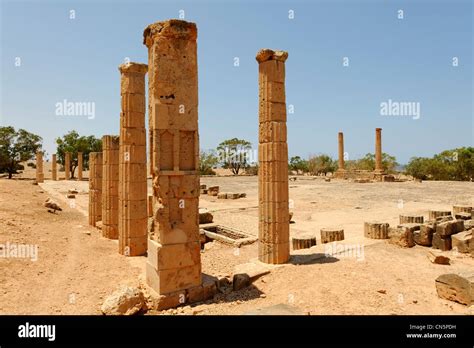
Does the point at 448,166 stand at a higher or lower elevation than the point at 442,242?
higher

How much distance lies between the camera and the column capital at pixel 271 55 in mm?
8359

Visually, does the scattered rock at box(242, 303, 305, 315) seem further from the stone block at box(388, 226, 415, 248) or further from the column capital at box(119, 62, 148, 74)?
the column capital at box(119, 62, 148, 74)

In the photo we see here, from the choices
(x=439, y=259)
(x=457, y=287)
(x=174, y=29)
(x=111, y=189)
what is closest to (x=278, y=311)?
(x=457, y=287)

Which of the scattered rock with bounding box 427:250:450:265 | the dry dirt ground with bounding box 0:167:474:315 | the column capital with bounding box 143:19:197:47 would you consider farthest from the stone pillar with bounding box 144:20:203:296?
the scattered rock with bounding box 427:250:450:265

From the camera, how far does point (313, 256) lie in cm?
884

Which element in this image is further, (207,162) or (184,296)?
(207,162)

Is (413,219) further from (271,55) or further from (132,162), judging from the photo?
(132,162)

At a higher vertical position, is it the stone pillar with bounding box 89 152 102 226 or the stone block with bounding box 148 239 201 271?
the stone pillar with bounding box 89 152 102 226

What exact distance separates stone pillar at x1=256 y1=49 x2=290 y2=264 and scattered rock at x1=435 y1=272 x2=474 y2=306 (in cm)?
356

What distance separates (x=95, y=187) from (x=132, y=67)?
20.5 ft

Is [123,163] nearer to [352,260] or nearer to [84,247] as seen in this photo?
[84,247]

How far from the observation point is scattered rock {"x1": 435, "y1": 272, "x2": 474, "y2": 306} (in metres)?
5.85

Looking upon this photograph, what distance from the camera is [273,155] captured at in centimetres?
841
